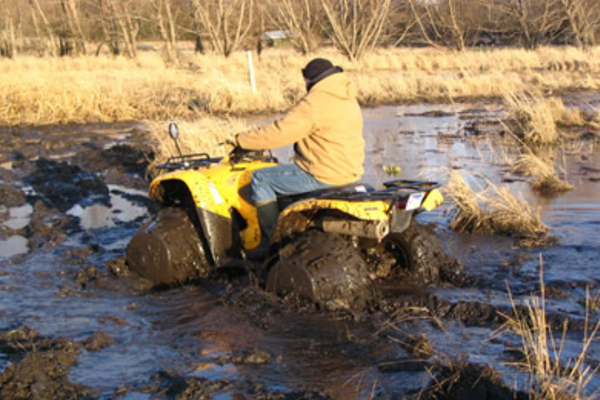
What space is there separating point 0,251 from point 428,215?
488 cm

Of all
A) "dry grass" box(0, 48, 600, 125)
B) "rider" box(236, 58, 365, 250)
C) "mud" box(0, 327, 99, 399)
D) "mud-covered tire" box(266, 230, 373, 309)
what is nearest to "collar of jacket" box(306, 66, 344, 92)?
"rider" box(236, 58, 365, 250)

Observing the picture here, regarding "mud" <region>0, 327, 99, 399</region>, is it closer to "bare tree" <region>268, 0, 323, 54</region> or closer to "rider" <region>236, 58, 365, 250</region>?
"rider" <region>236, 58, 365, 250</region>

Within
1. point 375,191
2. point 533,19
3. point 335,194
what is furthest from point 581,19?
point 335,194

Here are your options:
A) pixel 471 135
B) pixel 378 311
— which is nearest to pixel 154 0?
pixel 471 135

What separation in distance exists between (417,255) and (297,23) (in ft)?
92.0

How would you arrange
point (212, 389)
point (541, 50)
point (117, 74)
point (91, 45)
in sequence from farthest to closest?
point (91, 45) → point (541, 50) → point (117, 74) → point (212, 389)

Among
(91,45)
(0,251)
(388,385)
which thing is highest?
(91,45)

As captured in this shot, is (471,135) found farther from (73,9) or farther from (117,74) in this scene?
(73,9)

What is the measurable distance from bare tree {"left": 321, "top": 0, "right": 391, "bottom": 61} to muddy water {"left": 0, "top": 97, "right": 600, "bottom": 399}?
64.9ft

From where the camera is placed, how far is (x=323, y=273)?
5.40 m

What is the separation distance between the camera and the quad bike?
540 cm

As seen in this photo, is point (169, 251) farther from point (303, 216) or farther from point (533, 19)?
point (533, 19)

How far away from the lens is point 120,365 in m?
4.91

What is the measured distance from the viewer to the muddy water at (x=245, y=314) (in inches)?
182
